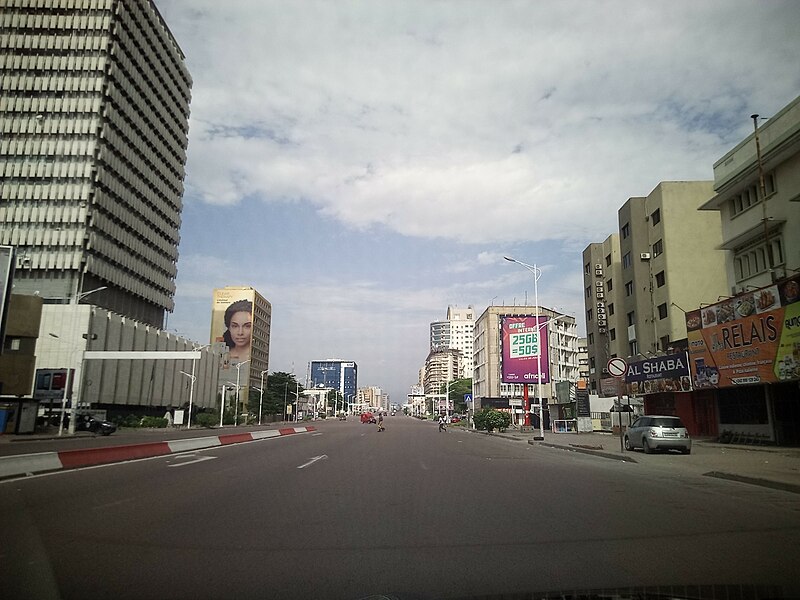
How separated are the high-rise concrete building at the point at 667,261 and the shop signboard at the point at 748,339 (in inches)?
223

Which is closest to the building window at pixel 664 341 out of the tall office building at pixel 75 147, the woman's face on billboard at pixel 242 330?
the tall office building at pixel 75 147

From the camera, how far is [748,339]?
25641mm

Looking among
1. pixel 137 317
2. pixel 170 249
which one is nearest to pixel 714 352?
pixel 137 317

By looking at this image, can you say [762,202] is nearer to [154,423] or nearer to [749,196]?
[749,196]

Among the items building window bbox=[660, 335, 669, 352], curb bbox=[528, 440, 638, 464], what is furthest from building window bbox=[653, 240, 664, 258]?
curb bbox=[528, 440, 638, 464]

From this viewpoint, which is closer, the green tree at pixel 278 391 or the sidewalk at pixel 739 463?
the sidewalk at pixel 739 463

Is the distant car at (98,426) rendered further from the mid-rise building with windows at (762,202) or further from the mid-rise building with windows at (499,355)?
the mid-rise building with windows at (499,355)

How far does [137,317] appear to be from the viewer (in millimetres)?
87312

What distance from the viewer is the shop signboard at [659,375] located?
32.3 meters

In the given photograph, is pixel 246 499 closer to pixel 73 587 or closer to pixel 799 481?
pixel 73 587

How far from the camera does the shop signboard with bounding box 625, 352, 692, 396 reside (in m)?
32.3

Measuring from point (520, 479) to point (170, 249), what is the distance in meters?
97.2

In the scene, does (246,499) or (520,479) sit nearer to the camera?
(246,499)

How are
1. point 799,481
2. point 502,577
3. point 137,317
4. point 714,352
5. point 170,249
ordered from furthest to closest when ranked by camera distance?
point 170,249
point 137,317
point 714,352
point 799,481
point 502,577
